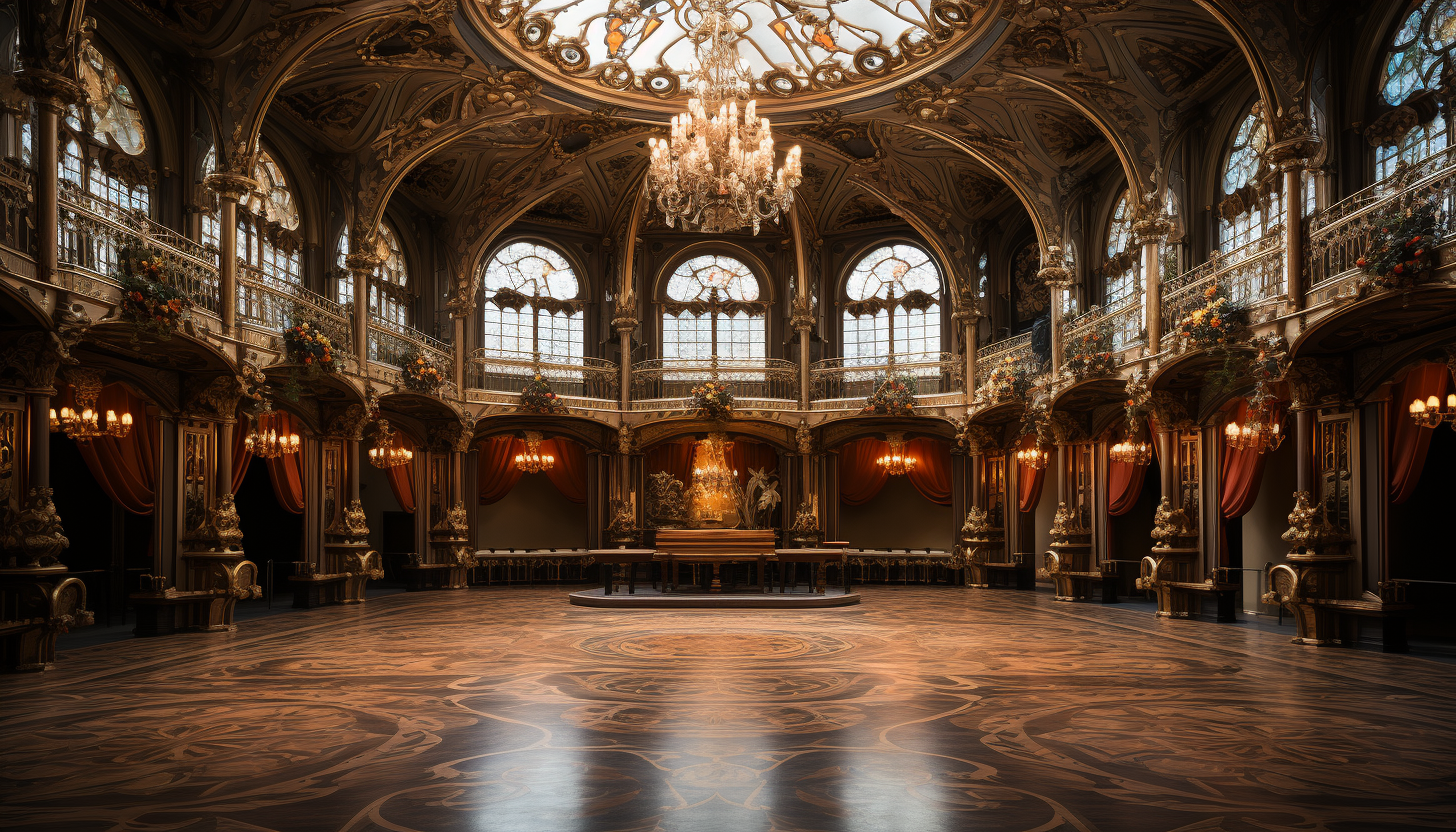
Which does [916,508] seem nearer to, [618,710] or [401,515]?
[401,515]

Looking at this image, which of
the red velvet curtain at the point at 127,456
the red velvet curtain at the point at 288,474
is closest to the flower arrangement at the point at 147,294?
the red velvet curtain at the point at 127,456

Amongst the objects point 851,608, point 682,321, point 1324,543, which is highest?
point 682,321

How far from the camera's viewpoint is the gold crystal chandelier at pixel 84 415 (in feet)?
39.8

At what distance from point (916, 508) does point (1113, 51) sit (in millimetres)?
13350

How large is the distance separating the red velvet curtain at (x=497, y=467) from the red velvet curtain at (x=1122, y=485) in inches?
540

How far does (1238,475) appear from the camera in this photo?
50.1ft

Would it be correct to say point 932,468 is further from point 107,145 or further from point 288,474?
point 107,145

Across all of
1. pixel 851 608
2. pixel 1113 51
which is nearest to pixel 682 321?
pixel 851 608

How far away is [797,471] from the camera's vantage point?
23625 mm

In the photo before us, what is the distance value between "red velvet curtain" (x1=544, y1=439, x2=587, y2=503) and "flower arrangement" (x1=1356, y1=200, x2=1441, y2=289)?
703 inches

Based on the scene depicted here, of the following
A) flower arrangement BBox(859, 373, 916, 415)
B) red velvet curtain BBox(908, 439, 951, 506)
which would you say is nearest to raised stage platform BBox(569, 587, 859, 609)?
flower arrangement BBox(859, 373, 916, 415)

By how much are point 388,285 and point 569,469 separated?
21.3 feet

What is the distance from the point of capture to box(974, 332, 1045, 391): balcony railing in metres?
19.7

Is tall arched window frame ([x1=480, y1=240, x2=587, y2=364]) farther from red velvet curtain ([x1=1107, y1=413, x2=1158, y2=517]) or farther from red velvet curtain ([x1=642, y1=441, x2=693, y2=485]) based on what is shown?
red velvet curtain ([x1=1107, y1=413, x2=1158, y2=517])
